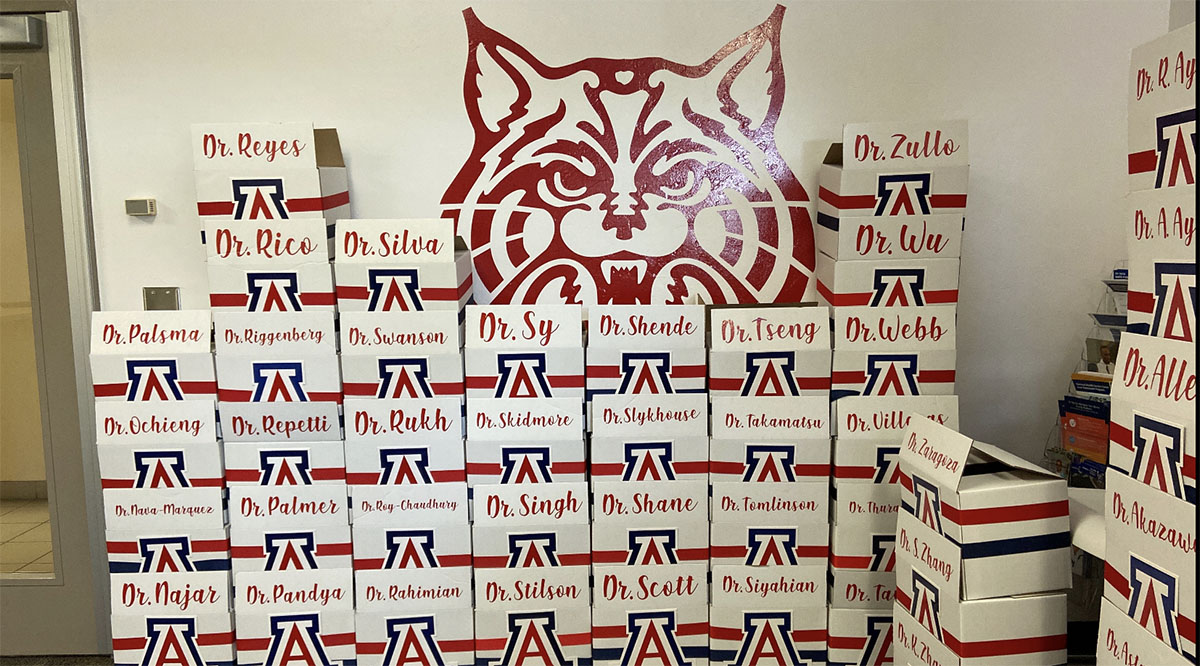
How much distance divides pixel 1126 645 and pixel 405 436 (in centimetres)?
192

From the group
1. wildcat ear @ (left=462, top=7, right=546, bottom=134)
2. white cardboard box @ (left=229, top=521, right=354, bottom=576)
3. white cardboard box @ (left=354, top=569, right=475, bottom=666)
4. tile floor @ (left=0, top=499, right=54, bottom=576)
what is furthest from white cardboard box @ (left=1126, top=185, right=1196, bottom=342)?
tile floor @ (left=0, top=499, right=54, bottom=576)

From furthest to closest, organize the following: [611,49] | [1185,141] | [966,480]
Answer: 1. [611,49]
2. [966,480]
3. [1185,141]

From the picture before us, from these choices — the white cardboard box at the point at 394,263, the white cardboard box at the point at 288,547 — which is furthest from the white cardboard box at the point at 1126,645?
the white cardboard box at the point at 288,547

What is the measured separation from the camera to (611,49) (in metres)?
2.83

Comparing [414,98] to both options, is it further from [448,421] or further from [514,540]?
[514,540]

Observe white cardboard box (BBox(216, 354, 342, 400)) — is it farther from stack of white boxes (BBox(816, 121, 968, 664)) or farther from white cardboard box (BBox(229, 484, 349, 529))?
stack of white boxes (BBox(816, 121, 968, 664))

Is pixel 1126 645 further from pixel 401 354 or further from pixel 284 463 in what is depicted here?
pixel 284 463

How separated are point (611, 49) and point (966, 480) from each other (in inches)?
68.0

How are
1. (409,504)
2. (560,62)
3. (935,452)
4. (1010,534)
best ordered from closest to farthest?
(1010,534) < (935,452) < (409,504) < (560,62)

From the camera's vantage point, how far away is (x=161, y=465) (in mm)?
2615

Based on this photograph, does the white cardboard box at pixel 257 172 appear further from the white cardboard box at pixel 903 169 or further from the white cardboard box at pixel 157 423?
the white cardboard box at pixel 903 169

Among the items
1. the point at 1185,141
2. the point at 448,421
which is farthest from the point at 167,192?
the point at 1185,141

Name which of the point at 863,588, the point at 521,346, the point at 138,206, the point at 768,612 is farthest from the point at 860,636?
the point at 138,206

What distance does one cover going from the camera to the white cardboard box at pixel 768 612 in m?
2.69
